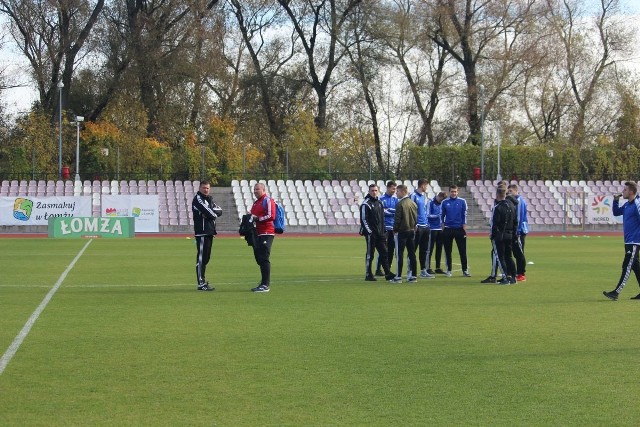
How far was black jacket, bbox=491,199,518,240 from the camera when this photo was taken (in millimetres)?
18312

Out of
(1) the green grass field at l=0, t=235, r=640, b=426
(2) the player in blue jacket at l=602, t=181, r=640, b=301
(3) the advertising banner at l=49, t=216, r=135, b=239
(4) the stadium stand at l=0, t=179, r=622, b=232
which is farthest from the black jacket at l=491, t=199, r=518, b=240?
(4) the stadium stand at l=0, t=179, r=622, b=232

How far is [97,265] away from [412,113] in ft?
150

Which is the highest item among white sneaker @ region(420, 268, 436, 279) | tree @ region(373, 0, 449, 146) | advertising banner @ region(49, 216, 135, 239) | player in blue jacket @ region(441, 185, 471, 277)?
tree @ region(373, 0, 449, 146)

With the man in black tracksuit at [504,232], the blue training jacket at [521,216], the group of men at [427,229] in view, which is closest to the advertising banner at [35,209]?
the group of men at [427,229]

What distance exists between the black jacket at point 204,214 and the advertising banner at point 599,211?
121ft

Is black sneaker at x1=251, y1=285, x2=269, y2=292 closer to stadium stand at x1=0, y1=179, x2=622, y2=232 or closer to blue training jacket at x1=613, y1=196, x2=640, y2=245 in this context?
blue training jacket at x1=613, y1=196, x2=640, y2=245

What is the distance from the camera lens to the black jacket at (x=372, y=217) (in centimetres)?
1891

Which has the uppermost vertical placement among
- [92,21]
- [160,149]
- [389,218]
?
[92,21]

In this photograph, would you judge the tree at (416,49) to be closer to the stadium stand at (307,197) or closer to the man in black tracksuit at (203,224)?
the stadium stand at (307,197)

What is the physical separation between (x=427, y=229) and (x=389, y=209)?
2.99 ft

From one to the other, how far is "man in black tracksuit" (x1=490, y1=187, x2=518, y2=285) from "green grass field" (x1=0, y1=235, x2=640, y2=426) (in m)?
0.38

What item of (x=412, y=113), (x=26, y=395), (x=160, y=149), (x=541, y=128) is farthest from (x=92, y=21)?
(x=26, y=395)

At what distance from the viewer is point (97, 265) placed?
23875 mm

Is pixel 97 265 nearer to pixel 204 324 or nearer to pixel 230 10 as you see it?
pixel 204 324
